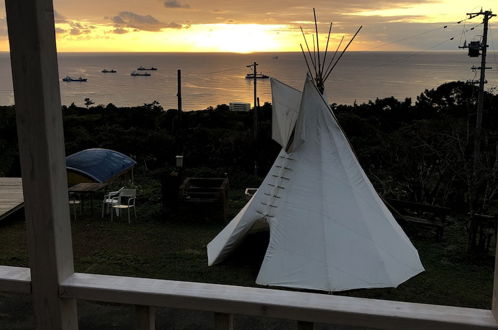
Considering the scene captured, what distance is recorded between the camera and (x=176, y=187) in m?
11.4

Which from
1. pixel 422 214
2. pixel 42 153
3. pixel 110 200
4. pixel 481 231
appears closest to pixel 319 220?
pixel 481 231

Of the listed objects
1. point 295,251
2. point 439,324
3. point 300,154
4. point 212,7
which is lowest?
point 295,251

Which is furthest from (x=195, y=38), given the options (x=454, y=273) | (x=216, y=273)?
(x=454, y=273)

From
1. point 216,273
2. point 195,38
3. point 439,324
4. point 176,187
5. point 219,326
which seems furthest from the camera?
point 176,187

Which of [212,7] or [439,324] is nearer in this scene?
[439,324]

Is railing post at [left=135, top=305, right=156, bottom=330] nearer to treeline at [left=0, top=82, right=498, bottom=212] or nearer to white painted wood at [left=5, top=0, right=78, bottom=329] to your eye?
white painted wood at [left=5, top=0, right=78, bottom=329]

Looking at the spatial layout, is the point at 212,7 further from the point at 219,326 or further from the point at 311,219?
the point at 311,219

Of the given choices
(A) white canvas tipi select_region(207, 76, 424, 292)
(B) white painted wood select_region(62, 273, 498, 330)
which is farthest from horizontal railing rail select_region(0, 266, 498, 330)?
(A) white canvas tipi select_region(207, 76, 424, 292)

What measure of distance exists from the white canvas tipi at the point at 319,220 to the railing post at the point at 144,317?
5.98 meters

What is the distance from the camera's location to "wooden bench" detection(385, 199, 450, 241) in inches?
396

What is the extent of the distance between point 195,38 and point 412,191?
791 centimetres

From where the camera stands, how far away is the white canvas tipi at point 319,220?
23.7 ft

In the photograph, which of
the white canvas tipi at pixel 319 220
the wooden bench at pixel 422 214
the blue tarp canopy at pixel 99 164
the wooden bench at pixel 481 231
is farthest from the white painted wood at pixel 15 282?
the blue tarp canopy at pixel 99 164

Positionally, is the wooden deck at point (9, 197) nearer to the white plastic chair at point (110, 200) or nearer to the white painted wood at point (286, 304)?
the white plastic chair at point (110, 200)
